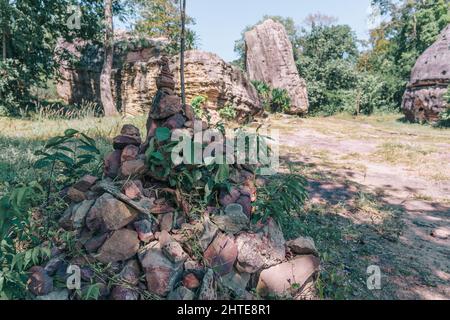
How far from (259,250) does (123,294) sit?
32.2 inches

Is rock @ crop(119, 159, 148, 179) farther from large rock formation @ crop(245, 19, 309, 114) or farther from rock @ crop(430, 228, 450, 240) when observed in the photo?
large rock formation @ crop(245, 19, 309, 114)

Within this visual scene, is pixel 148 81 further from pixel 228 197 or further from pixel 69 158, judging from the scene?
pixel 228 197

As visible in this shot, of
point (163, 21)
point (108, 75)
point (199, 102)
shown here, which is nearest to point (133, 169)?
point (199, 102)

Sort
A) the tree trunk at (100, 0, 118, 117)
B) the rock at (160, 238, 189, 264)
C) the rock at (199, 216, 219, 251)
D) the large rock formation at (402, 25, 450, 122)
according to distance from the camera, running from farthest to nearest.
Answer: the large rock formation at (402, 25, 450, 122), the tree trunk at (100, 0, 118, 117), the rock at (199, 216, 219, 251), the rock at (160, 238, 189, 264)

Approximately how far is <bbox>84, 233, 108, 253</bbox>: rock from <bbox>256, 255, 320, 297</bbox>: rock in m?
0.96

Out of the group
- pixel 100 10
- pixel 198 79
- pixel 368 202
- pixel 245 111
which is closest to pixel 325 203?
pixel 368 202

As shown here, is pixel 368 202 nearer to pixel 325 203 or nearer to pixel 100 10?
pixel 325 203

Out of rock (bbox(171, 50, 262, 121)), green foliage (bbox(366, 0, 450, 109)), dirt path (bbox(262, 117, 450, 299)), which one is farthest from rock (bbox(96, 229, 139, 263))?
green foliage (bbox(366, 0, 450, 109))

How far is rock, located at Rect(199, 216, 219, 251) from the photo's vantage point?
1.84 meters

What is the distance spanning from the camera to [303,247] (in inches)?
75.4

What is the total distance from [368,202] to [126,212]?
8.62 ft

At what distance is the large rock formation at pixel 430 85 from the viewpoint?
1094cm

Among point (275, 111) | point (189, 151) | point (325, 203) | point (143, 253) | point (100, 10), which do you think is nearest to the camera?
point (143, 253)

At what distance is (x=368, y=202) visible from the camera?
130 inches
